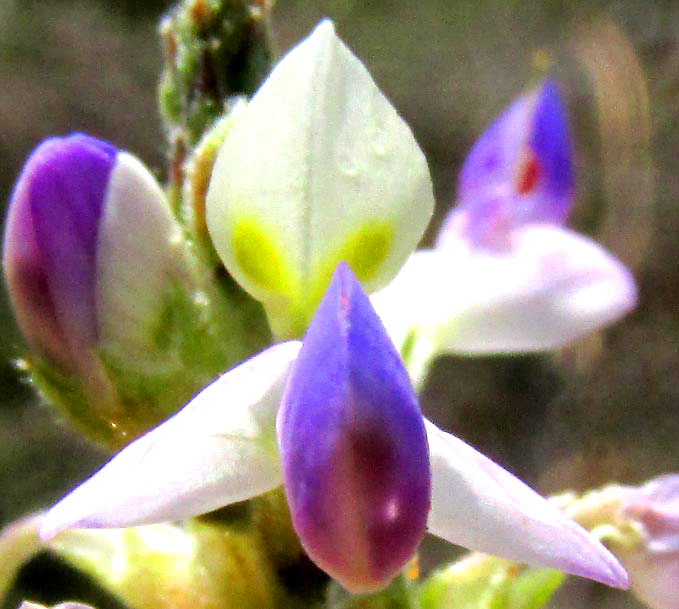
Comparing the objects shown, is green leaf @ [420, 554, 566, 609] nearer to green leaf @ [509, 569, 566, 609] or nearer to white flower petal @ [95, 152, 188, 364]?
green leaf @ [509, 569, 566, 609]

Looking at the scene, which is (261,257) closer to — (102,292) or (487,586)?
(102,292)

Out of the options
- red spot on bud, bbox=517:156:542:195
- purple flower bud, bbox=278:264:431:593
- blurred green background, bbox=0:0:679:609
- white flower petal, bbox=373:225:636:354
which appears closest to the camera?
purple flower bud, bbox=278:264:431:593

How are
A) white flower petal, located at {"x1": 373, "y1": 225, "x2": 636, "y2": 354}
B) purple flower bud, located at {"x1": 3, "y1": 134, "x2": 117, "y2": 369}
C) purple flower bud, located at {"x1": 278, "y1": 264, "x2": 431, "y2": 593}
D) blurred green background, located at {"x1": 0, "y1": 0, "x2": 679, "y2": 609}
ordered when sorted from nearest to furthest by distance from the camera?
purple flower bud, located at {"x1": 278, "y1": 264, "x2": 431, "y2": 593}
purple flower bud, located at {"x1": 3, "y1": 134, "x2": 117, "y2": 369}
white flower petal, located at {"x1": 373, "y1": 225, "x2": 636, "y2": 354}
blurred green background, located at {"x1": 0, "y1": 0, "x2": 679, "y2": 609}

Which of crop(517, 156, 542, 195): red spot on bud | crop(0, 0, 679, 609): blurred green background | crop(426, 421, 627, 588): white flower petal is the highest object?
crop(426, 421, 627, 588): white flower petal

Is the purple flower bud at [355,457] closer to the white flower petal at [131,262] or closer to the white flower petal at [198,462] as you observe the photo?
the white flower petal at [198,462]

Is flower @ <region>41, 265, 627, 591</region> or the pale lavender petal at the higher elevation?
flower @ <region>41, 265, 627, 591</region>

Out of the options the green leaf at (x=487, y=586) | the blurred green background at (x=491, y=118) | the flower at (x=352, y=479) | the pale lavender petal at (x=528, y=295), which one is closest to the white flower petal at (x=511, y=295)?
the pale lavender petal at (x=528, y=295)

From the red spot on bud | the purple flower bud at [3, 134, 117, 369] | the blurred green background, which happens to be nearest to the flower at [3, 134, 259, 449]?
the purple flower bud at [3, 134, 117, 369]

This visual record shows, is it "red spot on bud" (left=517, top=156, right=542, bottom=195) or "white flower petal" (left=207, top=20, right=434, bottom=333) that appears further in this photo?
"red spot on bud" (left=517, top=156, right=542, bottom=195)
